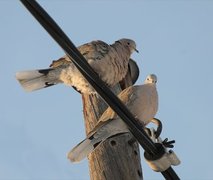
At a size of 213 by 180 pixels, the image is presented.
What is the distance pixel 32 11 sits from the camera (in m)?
2.44

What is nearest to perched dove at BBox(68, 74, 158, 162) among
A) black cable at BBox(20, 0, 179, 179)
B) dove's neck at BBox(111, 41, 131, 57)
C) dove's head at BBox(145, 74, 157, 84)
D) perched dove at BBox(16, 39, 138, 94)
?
dove's head at BBox(145, 74, 157, 84)

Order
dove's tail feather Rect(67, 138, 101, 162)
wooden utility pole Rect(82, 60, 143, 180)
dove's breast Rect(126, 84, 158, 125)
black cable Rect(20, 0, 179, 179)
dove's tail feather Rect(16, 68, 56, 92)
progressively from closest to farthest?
black cable Rect(20, 0, 179, 179), dove's tail feather Rect(67, 138, 101, 162), wooden utility pole Rect(82, 60, 143, 180), dove's breast Rect(126, 84, 158, 125), dove's tail feather Rect(16, 68, 56, 92)

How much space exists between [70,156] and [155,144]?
0.58 m

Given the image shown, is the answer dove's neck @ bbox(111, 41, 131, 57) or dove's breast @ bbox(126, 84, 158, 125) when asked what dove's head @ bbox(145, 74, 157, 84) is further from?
dove's neck @ bbox(111, 41, 131, 57)

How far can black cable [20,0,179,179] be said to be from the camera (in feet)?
8.03

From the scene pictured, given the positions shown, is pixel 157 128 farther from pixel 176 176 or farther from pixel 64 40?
pixel 64 40

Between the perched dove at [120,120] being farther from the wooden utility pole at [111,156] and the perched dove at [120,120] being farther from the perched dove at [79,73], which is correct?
the perched dove at [79,73]

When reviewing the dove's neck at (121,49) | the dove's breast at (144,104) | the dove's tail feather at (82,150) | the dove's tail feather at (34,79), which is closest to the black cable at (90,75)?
the dove's tail feather at (82,150)

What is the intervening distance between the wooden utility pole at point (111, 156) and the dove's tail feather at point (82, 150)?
123mm

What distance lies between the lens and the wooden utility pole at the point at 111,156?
358cm

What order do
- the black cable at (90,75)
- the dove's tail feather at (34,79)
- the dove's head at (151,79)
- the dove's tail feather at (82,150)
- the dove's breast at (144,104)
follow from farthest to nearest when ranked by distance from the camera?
the dove's head at (151,79) → the dove's tail feather at (34,79) → the dove's breast at (144,104) → the dove's tail feather at (82,150) → the black cable at (90,75)

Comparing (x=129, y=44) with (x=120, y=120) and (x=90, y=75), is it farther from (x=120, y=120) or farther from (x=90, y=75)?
(x=90, y=75)

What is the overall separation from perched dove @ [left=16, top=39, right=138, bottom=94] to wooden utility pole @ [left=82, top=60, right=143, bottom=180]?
0.26 metres

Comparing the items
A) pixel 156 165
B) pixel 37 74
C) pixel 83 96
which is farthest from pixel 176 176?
pixel 37 74
